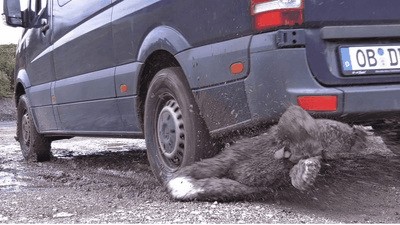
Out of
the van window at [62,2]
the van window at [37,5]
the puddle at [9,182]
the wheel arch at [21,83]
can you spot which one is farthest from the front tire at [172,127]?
the wheel arch at [21,83]

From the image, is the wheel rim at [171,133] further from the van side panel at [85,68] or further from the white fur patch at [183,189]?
the van side panel at [85,68]

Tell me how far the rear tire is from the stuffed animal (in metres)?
3.66

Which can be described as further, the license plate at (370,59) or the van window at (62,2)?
the van window at (62,2)

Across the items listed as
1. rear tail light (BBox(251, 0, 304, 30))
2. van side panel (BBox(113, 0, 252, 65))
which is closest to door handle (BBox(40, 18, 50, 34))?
van side panel (BBox(113, 0, 252, 65))

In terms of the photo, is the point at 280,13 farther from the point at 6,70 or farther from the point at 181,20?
the point at 6,70

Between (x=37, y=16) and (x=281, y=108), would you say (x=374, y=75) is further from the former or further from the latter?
(x=37, y=16)

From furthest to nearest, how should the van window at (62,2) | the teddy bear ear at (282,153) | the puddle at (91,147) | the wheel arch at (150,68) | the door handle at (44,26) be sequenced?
the puddle at (91,147) → the door handle at (44,26) → the van window at (62,2) → the wheel arch at (150,68) → the teddy bear ear at (282,153)

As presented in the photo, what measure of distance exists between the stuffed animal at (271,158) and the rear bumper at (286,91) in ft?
0.27

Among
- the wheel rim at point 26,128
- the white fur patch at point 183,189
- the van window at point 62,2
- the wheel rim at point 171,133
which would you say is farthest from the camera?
the wheel rim at point 26,128

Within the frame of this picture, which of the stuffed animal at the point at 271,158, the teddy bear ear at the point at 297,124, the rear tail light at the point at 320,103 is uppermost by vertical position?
the rear tail light at the point at 320,103

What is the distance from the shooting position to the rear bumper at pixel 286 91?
3.24 meters

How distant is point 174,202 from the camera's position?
11.7ft

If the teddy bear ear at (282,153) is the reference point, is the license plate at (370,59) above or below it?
above

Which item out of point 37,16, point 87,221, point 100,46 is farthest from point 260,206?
point 37,16
